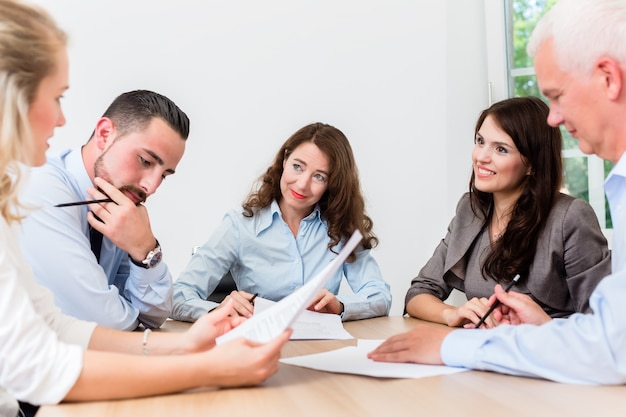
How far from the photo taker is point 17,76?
102 centimetres

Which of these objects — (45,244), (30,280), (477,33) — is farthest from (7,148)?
(477,33)

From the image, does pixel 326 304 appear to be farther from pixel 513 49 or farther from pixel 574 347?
pixel 513 49

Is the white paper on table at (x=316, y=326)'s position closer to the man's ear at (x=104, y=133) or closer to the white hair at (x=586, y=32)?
the man's ear at (x=104, y=133)

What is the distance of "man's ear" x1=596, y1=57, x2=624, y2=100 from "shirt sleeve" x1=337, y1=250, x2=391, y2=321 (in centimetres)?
113

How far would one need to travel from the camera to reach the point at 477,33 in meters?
3.48

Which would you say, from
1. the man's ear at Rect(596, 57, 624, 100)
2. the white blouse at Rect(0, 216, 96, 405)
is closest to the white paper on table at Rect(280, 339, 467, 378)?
the white blouse at Rect(0, 216, 96, 405)

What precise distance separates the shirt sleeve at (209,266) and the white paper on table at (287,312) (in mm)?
1053

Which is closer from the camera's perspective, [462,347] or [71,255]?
[462,347]

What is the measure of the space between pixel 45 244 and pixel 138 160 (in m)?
0.36

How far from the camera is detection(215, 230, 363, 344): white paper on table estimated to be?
Result: 106 cm

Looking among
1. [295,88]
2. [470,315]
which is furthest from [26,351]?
[295,88]

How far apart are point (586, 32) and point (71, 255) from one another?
120 cm

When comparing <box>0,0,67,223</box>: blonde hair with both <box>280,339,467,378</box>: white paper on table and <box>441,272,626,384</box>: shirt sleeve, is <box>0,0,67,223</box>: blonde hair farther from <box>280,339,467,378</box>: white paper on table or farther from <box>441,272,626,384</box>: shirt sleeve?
<box>441,272,626,384</box>: shirt sleeve

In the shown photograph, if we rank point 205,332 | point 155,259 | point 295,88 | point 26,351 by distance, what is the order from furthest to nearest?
point 295,88
point 155,259
point 205,332
point 26,351
